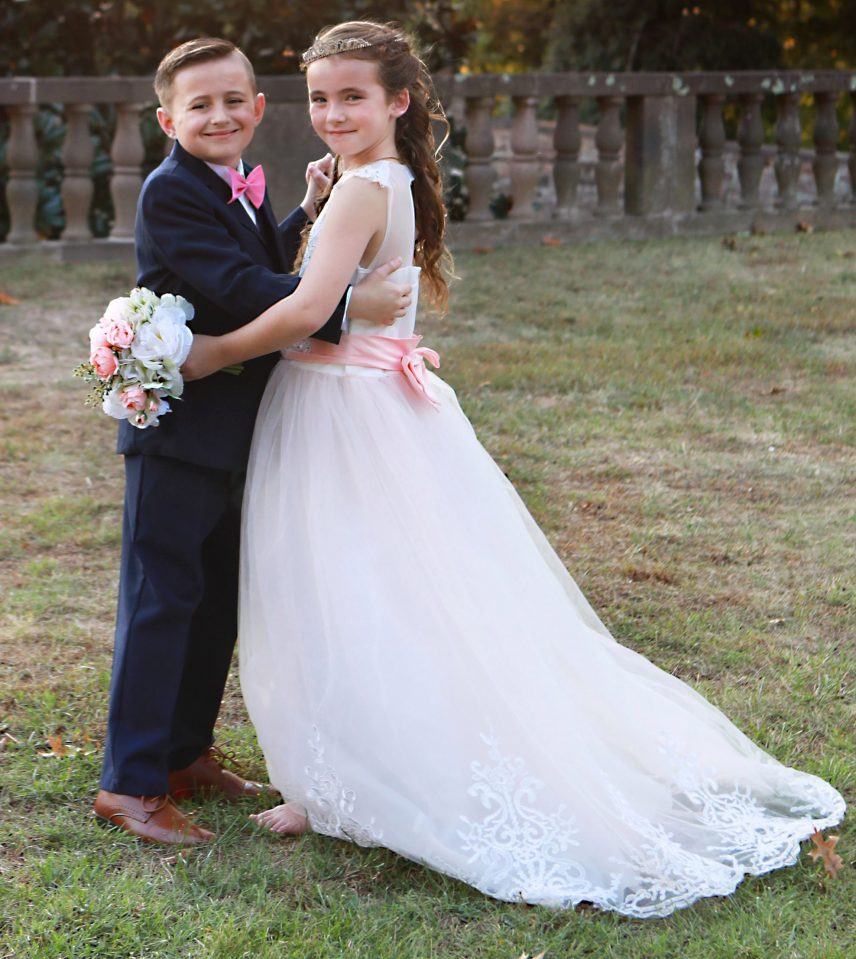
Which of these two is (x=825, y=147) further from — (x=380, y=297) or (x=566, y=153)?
(x=380, y=297)

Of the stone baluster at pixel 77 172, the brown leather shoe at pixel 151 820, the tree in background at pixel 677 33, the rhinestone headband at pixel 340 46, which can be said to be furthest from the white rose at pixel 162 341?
the tree in background at pixel 677 33

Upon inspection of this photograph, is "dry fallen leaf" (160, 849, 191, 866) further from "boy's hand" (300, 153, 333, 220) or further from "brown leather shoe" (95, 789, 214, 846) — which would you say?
"boy's hand" (300, 153, 333, 220)

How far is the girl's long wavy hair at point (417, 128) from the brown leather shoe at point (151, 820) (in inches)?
49.6

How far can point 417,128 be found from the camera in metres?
3.03

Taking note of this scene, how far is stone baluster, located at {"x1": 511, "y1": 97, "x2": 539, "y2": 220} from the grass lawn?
61cm

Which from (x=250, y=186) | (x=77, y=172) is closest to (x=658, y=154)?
(x=77, y=172)

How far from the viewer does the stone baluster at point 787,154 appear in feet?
36.3

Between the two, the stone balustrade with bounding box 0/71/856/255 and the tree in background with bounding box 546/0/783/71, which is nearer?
the stone balustrade with bounding box 0/71/856/255

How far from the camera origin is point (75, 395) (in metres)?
6.45

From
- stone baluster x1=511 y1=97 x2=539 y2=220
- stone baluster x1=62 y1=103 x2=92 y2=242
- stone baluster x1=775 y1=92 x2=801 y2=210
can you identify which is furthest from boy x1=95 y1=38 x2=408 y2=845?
stone baluster x1=775 y1=92 x2=801 y2=210

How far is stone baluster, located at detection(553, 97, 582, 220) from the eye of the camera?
9.96m

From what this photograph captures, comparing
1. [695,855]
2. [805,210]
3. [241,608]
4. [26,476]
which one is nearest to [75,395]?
[26,476]

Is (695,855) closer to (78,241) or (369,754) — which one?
(369,754)

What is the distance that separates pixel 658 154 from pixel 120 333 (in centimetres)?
815
